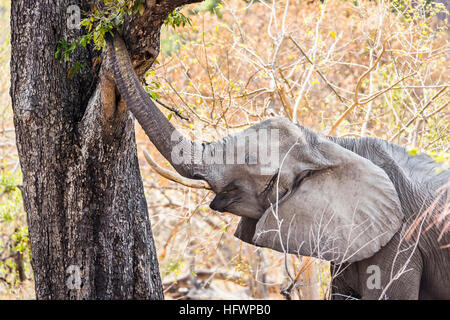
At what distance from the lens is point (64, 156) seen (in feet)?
14.1

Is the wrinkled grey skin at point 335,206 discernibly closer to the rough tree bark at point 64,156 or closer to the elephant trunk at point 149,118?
the elephant trunk at point 149,118

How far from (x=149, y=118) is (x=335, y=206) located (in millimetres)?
1340

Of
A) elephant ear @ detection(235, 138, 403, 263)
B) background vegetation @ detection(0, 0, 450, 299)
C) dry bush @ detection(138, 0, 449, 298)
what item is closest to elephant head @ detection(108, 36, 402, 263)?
elephant ear @ detection(235, 138, 403, 263)

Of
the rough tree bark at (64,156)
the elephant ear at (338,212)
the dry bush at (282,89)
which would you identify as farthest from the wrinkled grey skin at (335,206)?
the rough tree bark at (64,156)

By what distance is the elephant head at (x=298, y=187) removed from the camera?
162 inches

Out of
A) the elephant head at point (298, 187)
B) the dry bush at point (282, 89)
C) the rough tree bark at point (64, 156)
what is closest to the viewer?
the elephant head at point (298, 187)

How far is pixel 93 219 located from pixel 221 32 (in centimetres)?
722

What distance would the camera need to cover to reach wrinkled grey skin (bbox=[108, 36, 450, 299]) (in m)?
4.13

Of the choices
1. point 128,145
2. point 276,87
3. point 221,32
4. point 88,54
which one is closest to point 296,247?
point 128,145

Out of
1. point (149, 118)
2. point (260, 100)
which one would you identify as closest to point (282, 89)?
point (149, 118)

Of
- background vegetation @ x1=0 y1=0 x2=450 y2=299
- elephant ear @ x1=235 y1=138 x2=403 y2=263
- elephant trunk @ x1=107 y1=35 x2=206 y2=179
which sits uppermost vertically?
background vegetation @ x1=0 y1=0 x2=450 y2=299

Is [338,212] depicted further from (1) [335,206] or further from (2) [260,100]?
(2) [260,100]

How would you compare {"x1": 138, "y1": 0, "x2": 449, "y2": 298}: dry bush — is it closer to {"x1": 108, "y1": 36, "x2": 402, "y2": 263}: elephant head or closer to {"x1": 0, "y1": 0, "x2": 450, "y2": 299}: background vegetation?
{"x1": 0, "y1": 0, "x2": 450, "y2": 299}: background vegetation
